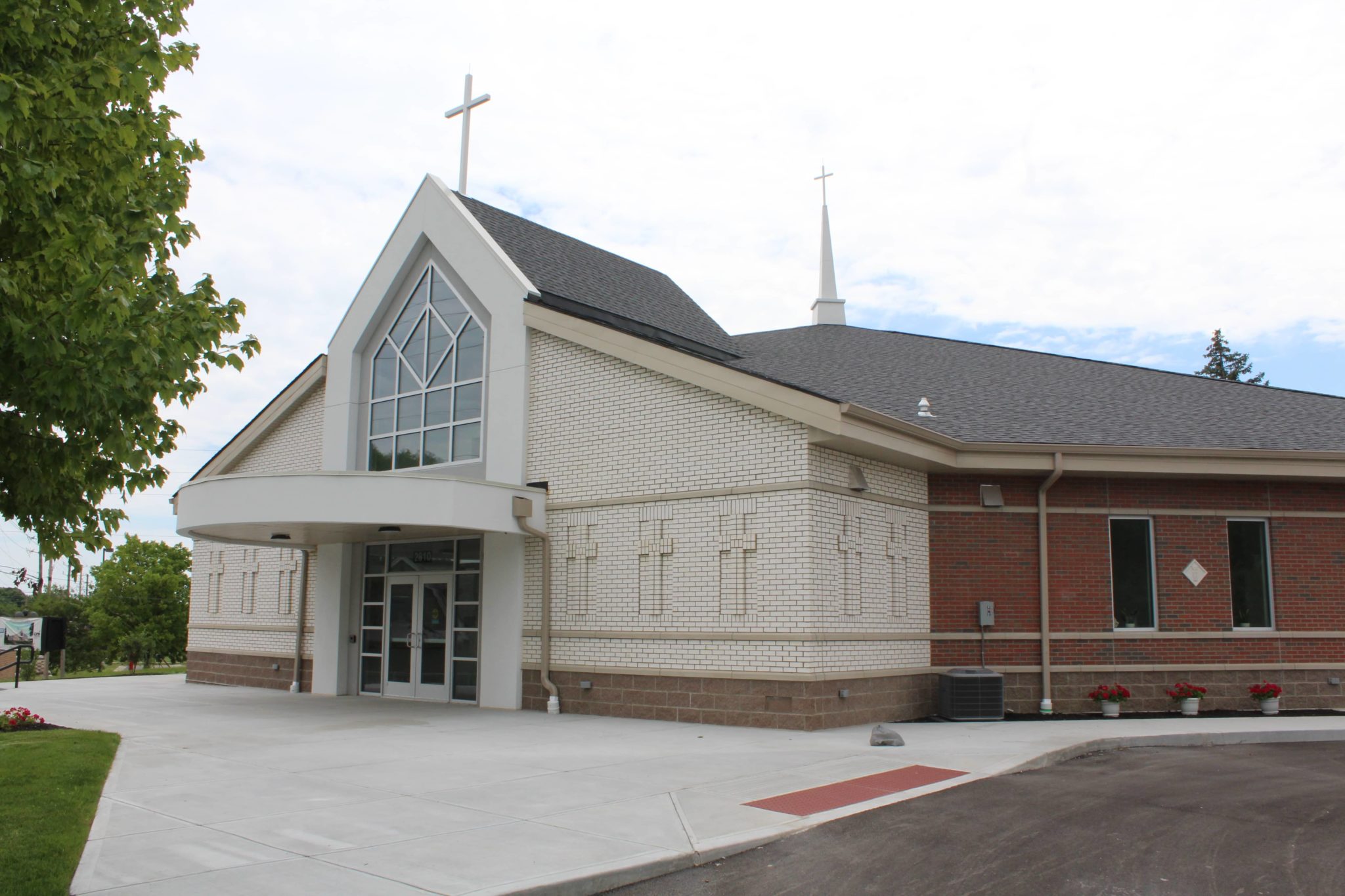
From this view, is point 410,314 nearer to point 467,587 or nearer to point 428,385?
point 428,385

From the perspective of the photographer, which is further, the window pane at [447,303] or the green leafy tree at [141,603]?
the green leafy tree at [141,603]

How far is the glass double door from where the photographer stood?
18.8 metres

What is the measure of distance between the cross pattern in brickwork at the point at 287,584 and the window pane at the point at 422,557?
3.53 metres

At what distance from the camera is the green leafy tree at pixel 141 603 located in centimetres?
4281

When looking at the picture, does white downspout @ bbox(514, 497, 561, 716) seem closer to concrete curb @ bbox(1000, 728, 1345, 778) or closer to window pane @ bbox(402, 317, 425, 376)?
window pane @ bbox(402, 317, 425, 376)

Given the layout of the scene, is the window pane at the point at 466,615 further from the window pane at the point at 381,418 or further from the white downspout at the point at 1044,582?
the white downspout at the point at 1044,582

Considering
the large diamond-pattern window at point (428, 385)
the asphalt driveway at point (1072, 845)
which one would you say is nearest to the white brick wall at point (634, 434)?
the large diamond-pattern window at point (428, 385)

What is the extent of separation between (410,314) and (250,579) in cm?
768

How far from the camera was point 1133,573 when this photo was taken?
1684cm

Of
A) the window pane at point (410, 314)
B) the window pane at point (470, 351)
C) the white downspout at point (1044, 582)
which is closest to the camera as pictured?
the white downspout at point (1044, 582)

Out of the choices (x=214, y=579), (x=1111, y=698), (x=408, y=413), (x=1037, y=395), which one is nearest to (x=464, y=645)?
(x=408, y=413)

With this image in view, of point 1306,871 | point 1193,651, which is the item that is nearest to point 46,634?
point 1193,651

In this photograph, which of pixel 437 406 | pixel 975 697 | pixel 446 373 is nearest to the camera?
Result: pixel 975 697

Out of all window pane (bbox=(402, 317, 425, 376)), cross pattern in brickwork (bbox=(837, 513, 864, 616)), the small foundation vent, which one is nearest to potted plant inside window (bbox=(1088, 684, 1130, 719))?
the small foundation vent
